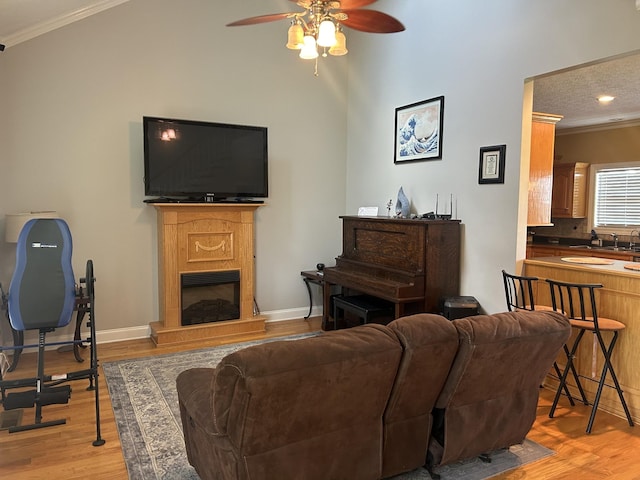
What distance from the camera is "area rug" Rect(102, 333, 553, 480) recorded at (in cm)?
251

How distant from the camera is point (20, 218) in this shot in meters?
3.96

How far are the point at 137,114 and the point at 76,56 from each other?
2.36 feet

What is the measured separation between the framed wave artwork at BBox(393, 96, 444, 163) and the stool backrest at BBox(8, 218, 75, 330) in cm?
324

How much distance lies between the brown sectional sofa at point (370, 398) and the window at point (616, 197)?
195 inches

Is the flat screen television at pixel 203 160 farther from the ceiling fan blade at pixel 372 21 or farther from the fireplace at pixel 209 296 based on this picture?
the ceiling fan blade at pixel 372 21

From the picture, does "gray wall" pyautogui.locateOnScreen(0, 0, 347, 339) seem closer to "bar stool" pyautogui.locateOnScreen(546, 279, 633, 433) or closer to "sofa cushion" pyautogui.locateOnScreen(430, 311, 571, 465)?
"bar stool" pyautogui.locateOnScreen(546, 279, 633, 433)

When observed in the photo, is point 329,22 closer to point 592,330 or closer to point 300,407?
point 300,407

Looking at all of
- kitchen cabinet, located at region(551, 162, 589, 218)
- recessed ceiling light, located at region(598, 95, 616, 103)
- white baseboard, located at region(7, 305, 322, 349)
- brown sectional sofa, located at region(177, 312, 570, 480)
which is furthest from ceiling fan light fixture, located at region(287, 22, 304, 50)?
kitchen cabinet, located at region(551, 162, 589, 218)

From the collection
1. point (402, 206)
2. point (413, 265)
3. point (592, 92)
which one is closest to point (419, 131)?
point (402, 206)

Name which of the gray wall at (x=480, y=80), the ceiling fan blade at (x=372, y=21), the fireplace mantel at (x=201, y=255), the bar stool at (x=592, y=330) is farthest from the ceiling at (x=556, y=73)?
the fireplace mantel at (x=201, y=255)

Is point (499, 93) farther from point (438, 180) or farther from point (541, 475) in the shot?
point (541, 475)

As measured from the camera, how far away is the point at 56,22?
4258 millimetres

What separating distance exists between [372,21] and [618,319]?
2.57m

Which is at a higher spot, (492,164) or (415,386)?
(492,164)
